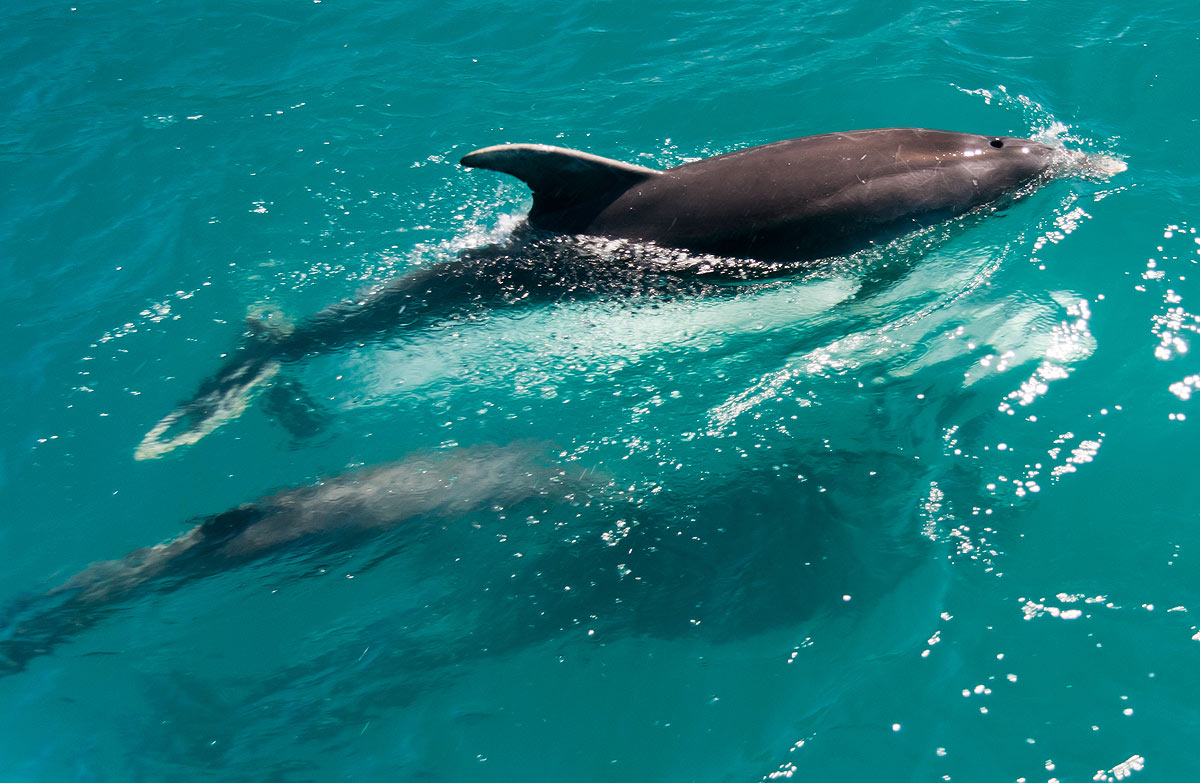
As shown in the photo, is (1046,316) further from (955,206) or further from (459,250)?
(459,250)

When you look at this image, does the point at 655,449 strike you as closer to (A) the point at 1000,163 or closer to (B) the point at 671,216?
(B) the point at 671,216

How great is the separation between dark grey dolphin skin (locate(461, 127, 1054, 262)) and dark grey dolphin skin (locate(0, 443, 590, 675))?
2.26m

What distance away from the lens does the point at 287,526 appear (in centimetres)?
724

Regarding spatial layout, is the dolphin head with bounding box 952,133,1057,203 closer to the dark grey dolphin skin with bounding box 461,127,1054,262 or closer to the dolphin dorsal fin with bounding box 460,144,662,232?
the dark grey dolphin skin with bounding box 461,127,1054,262

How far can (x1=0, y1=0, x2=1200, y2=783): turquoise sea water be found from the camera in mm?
5844

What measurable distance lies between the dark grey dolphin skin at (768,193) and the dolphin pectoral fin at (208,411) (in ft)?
9.82

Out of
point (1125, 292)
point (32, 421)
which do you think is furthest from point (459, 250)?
point (1125, 292)

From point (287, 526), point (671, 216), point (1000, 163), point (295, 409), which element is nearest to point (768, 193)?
point (671, 216)

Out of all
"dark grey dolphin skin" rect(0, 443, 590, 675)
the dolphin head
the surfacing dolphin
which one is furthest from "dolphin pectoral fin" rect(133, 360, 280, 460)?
the dolphin head

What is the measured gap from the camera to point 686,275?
7.71 m

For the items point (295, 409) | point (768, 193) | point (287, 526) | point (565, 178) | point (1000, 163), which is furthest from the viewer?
point (1000, 163)

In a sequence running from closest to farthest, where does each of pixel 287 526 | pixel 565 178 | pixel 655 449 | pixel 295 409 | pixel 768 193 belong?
1. pixel 287 526
2. pixel 655 449
3. pixel 768 193
4. pixel 565 178
5. pixel 295 409

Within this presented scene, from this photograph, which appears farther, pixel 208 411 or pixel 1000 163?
pixel 1000 163

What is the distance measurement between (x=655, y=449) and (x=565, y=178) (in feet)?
8.29
